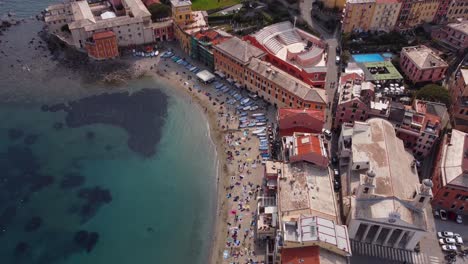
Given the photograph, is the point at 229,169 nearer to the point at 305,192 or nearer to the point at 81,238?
the point at 305,192

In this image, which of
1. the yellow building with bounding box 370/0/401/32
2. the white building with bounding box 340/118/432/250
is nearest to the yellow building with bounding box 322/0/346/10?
the yellow building with bounding box 370/0/401/32

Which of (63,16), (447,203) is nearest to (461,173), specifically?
(447,203)

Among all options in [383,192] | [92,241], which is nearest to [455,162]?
[383,192]

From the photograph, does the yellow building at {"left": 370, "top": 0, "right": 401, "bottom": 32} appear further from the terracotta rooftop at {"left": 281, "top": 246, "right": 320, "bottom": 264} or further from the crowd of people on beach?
the terracotta rooftop at {"left": 281, "top": 246, "right": 320, "bottom": 264}

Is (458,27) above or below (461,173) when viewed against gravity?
above

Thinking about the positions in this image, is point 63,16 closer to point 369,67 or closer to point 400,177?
point 369,67
